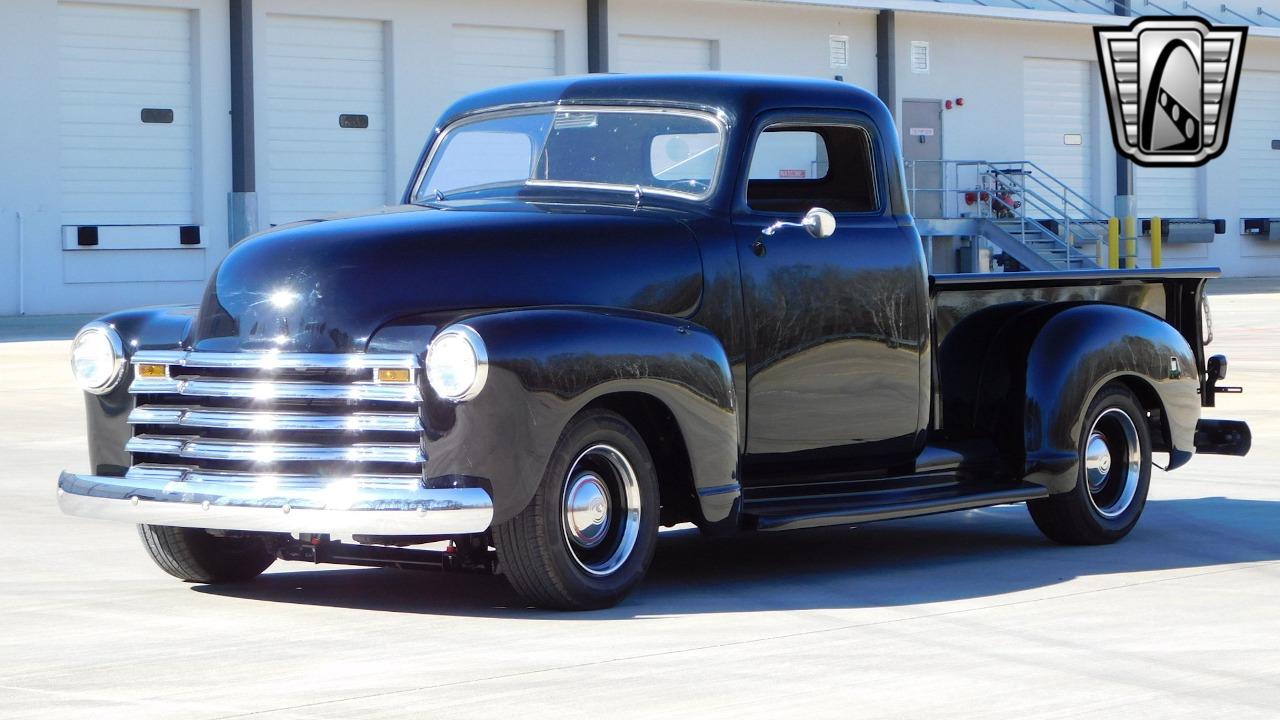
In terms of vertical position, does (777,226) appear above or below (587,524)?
above

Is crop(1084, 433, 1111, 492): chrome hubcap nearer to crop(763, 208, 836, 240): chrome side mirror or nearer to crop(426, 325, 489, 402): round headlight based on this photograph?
crop(763, 208, 836, 240): chrome side mirror

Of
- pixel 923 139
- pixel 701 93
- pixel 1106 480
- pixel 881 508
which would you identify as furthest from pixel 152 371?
pixel 923 139

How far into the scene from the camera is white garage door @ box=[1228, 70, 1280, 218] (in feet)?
148

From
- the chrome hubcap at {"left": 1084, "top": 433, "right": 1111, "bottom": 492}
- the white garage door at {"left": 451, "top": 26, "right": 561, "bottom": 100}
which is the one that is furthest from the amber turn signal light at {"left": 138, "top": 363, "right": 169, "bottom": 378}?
the white garage door at {"left": 451, "top": 26, "right": 561, "bottom": 100}

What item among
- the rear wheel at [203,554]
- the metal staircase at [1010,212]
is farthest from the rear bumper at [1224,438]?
the metal staircase at [1010,212]

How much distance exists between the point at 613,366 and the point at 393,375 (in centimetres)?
75

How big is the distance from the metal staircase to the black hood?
1115 inches

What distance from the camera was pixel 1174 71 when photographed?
3638 cm

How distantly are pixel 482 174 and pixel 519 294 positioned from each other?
1.43 m

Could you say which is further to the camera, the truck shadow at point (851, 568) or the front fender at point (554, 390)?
the truck shadow at point (851, 568)

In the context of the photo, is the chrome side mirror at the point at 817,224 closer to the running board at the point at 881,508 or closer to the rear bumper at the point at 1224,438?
the running board at the point at 881,508

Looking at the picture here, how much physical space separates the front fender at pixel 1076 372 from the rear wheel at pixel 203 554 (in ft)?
10.5

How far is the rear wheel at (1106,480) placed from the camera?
8.52m

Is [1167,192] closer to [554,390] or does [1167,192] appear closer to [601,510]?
[601,510]
